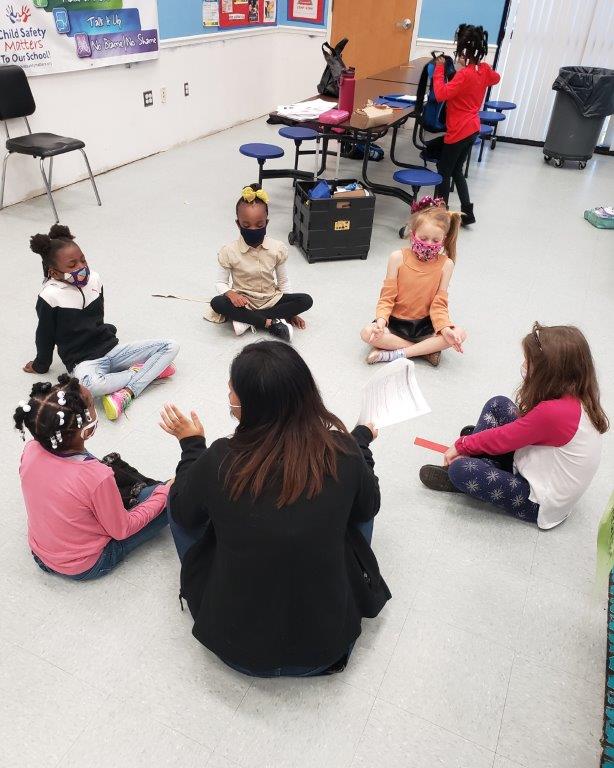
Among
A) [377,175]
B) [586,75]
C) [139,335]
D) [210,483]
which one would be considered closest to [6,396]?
[139,335]

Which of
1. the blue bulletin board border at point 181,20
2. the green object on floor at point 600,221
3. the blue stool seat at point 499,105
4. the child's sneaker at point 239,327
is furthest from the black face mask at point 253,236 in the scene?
the blue stool seat at point 499,105

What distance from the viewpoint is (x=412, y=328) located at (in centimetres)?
290

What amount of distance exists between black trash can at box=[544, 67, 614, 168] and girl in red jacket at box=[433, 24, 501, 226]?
1978mm

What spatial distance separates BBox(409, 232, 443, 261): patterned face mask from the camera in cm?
270

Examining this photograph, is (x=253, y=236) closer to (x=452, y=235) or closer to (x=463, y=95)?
(x=452, y=235)

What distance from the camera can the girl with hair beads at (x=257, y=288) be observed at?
2.88 metres

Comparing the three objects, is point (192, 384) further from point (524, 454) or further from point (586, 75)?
point (586, 75)

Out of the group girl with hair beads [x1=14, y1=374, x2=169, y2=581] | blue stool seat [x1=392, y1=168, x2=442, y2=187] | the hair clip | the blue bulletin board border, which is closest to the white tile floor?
girl with hair beads [x1=14, y1=374, x2=169, y2=581]

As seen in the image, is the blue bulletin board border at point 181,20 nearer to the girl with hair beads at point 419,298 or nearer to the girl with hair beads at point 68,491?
the girl with hair beads at point 419,298

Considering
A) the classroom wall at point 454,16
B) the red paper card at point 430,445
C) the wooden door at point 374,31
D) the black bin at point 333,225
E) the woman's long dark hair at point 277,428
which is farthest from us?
the wooden door at point 374,31

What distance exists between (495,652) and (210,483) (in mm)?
1005

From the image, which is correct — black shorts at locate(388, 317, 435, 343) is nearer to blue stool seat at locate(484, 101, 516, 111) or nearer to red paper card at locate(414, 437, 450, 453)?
red paper card at locate(414, 437, 450, 453)

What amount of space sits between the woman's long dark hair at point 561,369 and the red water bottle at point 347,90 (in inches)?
121

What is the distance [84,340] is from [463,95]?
3220 millimetres
